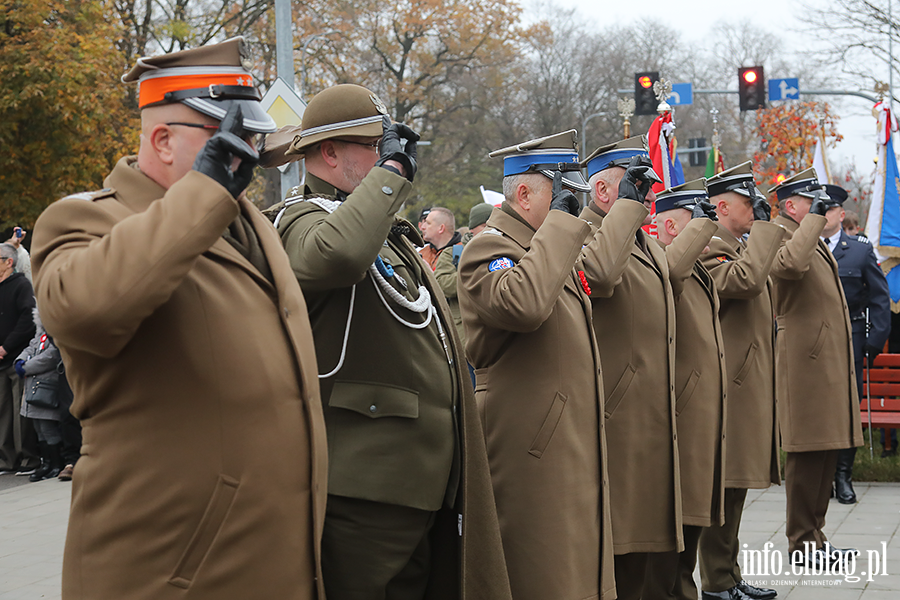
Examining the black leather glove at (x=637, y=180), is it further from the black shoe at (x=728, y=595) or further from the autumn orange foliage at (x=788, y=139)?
the autumn orange foliage at (x=788, y=139)

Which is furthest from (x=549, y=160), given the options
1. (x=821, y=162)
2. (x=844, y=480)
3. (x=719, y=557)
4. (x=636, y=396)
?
(x=821, y=162)

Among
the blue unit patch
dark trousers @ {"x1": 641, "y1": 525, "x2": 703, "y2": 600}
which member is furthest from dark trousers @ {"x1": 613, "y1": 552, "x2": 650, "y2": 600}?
the blue unit patch

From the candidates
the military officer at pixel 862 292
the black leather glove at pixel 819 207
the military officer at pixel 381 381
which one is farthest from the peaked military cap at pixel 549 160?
the military officer at pixel 862 292

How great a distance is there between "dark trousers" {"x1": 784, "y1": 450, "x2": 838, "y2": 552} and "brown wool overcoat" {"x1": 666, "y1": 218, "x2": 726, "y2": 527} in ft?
4.72

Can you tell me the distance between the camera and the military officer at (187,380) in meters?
2.03

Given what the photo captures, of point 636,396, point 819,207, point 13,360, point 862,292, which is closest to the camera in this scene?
point 636,396

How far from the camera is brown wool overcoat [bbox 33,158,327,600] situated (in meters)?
2.17

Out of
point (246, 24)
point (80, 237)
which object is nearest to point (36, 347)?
point (80, 237)

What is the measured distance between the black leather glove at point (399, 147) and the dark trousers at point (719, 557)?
339cm

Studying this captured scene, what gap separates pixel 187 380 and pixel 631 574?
2905 millimetres

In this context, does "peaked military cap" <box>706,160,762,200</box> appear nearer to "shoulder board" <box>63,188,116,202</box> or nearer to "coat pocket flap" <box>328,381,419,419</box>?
"coat pocket flap" <box>328,381,419,419</box>

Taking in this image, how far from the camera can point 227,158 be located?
208 cm

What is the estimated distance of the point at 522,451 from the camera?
3824 millimetres

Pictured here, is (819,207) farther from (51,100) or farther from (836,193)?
(51,100)
